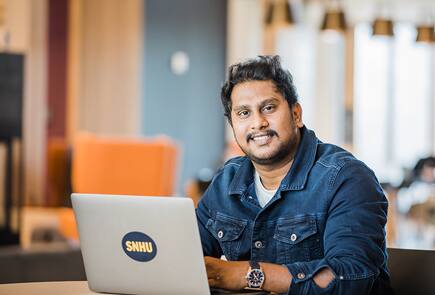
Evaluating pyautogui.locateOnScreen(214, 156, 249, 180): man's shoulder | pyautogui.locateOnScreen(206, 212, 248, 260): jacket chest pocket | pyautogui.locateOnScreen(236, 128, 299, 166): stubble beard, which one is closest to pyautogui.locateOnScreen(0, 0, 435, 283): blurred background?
pyautogui.locateOnScreen(214, 156, 249, 180): man's shoulder

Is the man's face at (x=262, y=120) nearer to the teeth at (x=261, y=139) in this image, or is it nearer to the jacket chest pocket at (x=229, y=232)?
the teeth at (x=261, y=139)

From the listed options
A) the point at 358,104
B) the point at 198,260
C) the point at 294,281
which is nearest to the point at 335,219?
the point at 294,281

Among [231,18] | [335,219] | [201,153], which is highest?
[231,18]

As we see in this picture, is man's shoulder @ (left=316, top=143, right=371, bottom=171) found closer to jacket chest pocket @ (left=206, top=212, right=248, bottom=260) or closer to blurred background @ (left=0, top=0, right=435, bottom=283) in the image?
jacket chest pocket @ (left=206, top=212, right=248, bottom=260)

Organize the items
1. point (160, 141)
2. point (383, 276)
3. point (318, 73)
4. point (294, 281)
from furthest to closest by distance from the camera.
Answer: point (318, 73), point (160, 141), point (383, 276), point (294, 281)

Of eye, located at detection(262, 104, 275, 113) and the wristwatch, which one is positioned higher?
eye, located at detection(262, 104, 275, 113)

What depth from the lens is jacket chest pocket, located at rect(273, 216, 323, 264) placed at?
8.45 ft

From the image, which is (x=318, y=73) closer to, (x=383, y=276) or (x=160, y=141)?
(x=160, y=141)

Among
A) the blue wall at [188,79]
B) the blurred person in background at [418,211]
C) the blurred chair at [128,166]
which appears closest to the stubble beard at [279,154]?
the blurred chair at [128,166]

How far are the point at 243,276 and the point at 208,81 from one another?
10.0m

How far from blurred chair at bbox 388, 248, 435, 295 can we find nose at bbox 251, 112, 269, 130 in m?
0.51

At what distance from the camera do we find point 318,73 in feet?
41.7

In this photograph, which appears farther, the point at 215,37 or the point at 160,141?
the point at 215,37

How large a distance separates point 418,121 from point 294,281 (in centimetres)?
1233
